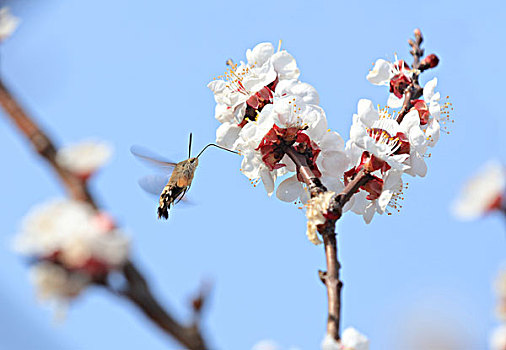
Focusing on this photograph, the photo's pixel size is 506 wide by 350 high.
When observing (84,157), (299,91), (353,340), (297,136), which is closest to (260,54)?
(299,91)

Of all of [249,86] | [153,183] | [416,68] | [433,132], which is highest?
[153,183]

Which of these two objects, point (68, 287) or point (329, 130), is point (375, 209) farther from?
point (68, 287)

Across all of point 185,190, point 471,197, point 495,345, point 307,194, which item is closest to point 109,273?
point 471,197

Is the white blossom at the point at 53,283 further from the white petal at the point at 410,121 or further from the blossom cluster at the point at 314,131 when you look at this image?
the white petal at the point at 410,121

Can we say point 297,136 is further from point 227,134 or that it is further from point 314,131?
point 227,134

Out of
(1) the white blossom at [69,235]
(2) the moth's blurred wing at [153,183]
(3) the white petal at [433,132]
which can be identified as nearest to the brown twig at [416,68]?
(3) the white petal at [433,132]
